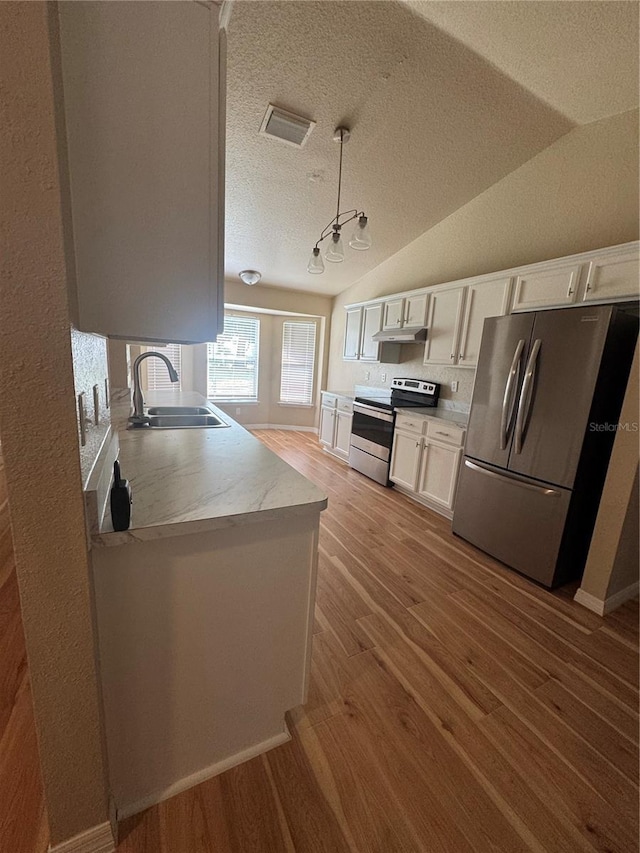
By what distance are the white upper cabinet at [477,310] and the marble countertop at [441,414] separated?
0.52 meters

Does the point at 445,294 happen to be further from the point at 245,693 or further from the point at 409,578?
the point at 245,693

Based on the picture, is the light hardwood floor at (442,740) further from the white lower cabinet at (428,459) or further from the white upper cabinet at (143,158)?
the white upper cabinet at (143,158)

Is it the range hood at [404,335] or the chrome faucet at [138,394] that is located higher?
the range hood at [404,335]

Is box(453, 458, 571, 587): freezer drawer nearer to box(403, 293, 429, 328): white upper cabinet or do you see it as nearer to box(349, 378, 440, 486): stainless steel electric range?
box(349, 378, 440, 486): stainless steel electric range

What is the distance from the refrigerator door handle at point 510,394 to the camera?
7.57 feet

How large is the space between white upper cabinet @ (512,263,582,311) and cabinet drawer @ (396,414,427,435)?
1.26 m

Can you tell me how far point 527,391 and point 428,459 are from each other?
4.15 ft

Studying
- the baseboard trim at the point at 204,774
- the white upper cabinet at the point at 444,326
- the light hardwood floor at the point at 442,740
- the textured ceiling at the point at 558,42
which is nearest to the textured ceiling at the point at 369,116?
the textured ceiling at the point at 558,42

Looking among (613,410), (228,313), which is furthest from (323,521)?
(228,313)

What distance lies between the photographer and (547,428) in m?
2.20

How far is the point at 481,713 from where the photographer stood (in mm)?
1429

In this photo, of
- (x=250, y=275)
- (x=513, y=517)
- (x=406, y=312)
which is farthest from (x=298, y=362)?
(x=513, y=517)

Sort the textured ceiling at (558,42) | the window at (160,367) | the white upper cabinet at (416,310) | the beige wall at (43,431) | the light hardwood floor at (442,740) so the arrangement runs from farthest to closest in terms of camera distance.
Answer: the window at (160,367)
the white upper cabinet at (416,310)
the textured ceiling at (558,42)
the light hardwood floor at (442,740)
the beige wall at (43,431)

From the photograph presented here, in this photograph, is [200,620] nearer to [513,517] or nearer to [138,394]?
[138,394]
